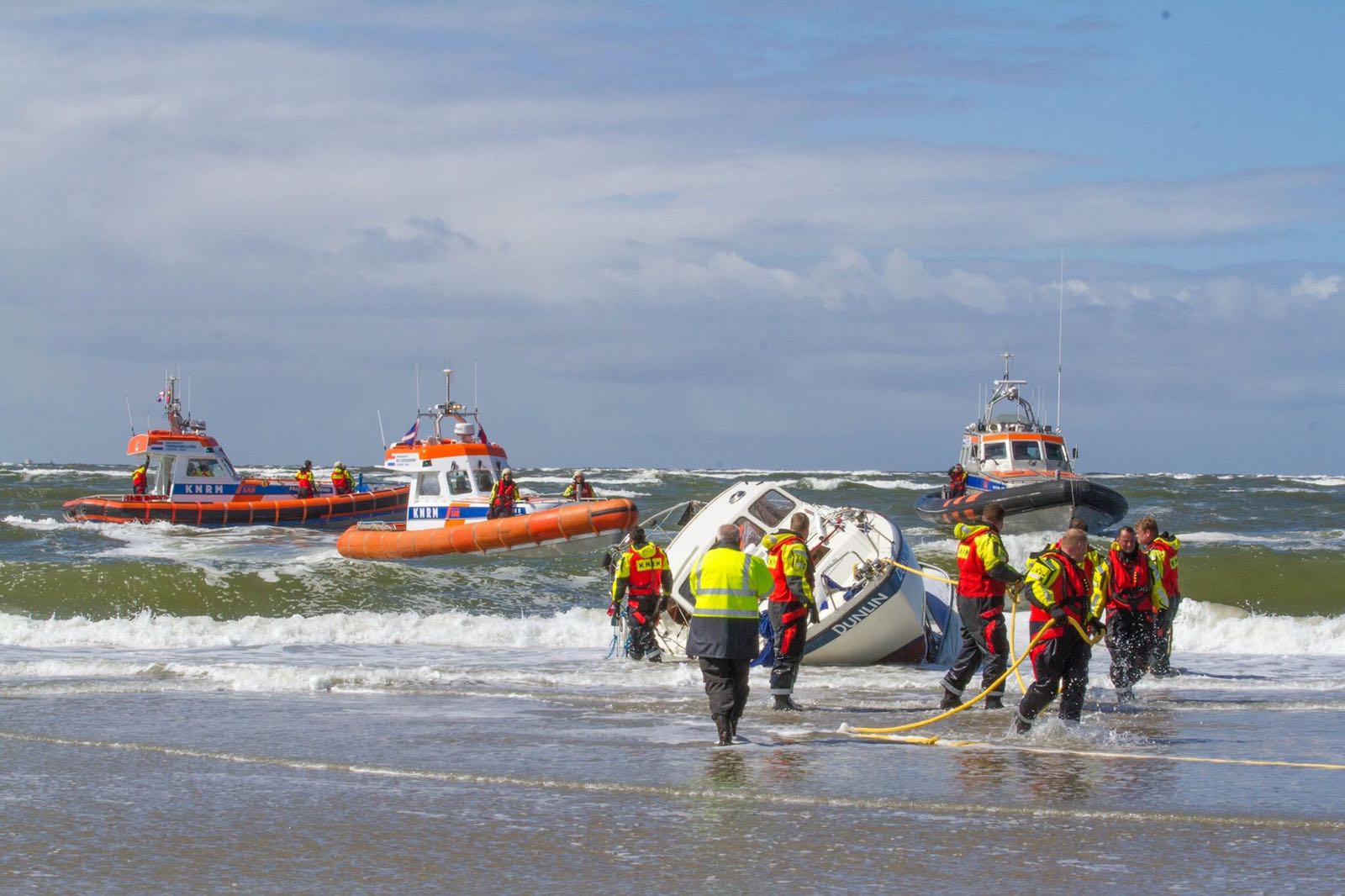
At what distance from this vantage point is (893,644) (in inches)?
512

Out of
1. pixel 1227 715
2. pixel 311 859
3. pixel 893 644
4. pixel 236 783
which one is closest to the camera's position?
pixel 311 859

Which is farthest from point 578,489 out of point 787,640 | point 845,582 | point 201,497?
point 787,640

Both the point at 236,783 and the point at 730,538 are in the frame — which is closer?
the point at 236,783

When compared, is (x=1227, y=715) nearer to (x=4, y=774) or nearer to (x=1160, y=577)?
(x=1160, y=577)

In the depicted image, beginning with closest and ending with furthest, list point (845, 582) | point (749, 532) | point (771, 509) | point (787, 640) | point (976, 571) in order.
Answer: point (976, 571) → point (787, 640) → point (845, 582) → point (749, 532) → point (771, 509)

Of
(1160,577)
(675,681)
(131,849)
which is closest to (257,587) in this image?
(675,681)

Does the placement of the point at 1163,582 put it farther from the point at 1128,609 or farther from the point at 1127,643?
the point at 1127,643

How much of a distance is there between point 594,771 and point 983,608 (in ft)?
11.6

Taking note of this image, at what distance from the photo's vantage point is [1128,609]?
10992mm

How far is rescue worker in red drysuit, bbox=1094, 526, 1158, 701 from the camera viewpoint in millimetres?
10859

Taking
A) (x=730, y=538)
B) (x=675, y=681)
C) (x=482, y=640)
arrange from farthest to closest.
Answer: (x=482, y=640)
(x=675, y=681)
(x=730, y=538)

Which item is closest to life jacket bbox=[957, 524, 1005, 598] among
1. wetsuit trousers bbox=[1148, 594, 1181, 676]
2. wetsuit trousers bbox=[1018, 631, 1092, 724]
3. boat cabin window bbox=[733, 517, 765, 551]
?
wetsuit trousers bbox=[1018, 631, 1092, 724]

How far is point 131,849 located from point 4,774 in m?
2.06

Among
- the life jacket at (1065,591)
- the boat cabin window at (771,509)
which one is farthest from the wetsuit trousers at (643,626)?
the life jacket at (1065,591)
